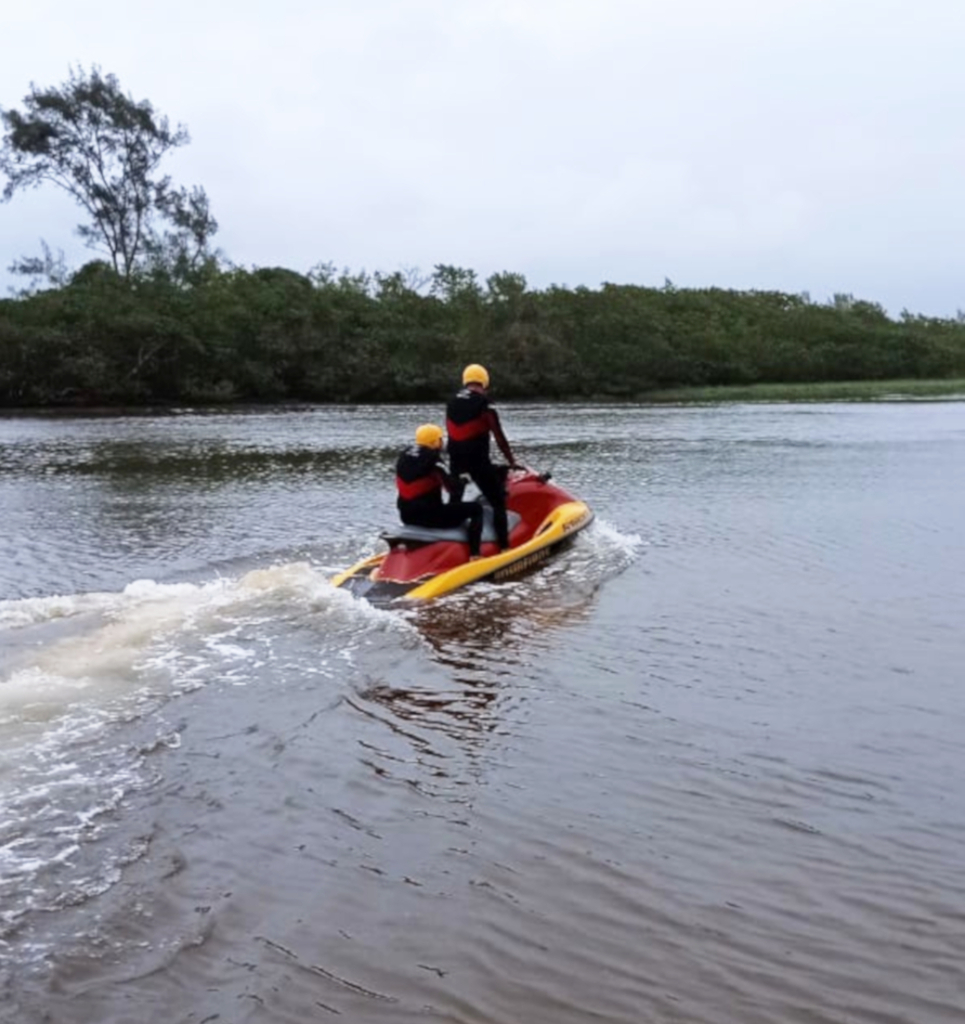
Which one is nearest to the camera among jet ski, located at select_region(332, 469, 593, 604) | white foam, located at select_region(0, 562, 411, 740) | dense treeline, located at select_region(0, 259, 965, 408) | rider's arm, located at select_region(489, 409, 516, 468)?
white foam, located at select_region(0, 562, 411, 740)

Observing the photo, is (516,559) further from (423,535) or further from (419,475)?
(419,475)

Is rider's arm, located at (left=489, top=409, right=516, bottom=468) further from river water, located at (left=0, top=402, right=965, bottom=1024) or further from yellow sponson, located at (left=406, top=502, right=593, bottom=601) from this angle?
river water, located at (left=0, top=402, right=965, bottom=1024)

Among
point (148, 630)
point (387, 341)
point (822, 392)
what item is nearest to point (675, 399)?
point (822, 392)

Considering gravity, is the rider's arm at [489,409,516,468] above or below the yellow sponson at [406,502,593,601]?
above

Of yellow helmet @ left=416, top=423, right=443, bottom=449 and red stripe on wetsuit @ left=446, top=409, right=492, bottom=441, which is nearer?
yellow helmet @ left=416, top=423, right=443, bottom=449

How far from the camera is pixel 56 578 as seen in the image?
37.3ft

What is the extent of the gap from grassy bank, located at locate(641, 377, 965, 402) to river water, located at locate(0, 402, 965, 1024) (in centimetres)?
3609

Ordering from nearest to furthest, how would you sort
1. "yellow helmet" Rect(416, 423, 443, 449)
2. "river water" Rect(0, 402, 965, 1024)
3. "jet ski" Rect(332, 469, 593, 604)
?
"river water" Rect(0, 402, 965, 1024) → "jet ski" Rect(332, 469, 593, 604) → "yellow helmet" Rect(416, 423, 443, 449)

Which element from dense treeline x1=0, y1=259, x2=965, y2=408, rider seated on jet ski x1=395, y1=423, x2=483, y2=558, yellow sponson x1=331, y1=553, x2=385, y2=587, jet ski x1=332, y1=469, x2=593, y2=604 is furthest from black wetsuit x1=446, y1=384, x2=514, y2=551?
dense treeline x1=0, y1=259, x2=965, y2=408

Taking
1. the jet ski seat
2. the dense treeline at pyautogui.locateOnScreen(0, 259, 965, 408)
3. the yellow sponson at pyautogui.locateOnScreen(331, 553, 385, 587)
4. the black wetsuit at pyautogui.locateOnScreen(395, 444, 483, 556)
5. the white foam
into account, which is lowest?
the white foam

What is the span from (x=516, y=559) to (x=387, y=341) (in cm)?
3921

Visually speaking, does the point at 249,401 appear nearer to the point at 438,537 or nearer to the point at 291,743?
the point at 438,537

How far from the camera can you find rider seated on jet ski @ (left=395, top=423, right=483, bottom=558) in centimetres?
1023

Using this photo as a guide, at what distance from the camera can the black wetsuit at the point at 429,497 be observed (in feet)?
33.6
